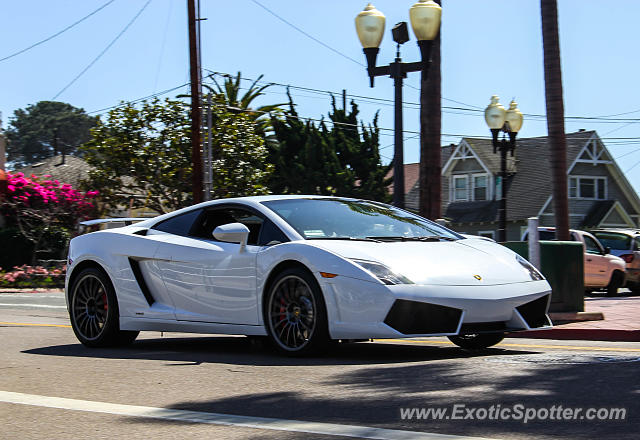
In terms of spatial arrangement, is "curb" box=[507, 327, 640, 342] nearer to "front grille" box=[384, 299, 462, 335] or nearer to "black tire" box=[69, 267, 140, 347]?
"front grille" box=[384, 299, 462, 335]

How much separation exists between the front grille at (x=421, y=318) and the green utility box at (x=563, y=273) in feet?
13.1

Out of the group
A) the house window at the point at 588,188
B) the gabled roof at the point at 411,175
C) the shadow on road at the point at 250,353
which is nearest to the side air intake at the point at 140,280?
the shadow on road at the point at 250,353

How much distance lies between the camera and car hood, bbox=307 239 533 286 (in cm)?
705

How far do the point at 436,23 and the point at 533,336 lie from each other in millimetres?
5764

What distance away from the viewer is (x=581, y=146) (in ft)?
160

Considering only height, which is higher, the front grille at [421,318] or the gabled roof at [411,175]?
the gabled roof at [411,175]

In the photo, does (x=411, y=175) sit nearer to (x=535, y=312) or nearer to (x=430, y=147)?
(x=430, y=147)

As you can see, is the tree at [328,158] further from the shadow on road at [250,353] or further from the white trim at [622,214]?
the shadow on road at [250,353]

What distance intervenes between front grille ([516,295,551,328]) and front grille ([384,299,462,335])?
65cm

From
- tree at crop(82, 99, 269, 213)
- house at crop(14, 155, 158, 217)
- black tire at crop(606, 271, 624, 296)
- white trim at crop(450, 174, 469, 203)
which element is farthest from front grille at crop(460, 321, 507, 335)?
house at crop(14, 155, 158, 217)

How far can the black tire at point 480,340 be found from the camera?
315 inches

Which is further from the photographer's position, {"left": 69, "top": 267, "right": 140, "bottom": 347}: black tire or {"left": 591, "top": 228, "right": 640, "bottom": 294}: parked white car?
{"left": 591, "top": 228, "right": 640, "bottom": 294}: parked white car

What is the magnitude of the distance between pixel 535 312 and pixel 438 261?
0.90 m

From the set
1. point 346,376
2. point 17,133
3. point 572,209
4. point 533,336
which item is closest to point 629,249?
point 533,336
